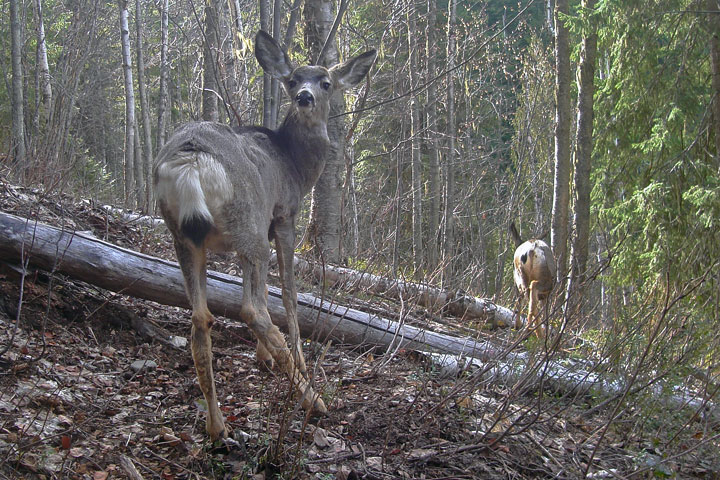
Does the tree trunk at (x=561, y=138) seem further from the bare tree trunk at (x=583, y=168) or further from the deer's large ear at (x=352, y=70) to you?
the deer's large ear at (x=352, y=70)

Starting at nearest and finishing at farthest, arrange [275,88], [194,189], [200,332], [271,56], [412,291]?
[194,189]
[200,332]
[271,56]
[275,88]
[412,291]

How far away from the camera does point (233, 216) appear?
400cm

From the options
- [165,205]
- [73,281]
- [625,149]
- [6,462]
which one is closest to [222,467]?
[6,462]

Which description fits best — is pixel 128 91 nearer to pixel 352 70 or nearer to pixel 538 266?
pixel 538 266

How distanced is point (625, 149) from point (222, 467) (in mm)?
11002

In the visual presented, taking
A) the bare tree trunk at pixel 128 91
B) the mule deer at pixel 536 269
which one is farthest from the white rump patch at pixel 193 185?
the bare tree trunk at pixel 128 91

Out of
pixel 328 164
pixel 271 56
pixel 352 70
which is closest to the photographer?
pixel 271 56

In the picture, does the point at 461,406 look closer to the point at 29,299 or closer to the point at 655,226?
the point at 29,299

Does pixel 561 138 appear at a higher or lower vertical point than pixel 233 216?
higher

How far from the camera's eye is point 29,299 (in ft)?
16.6

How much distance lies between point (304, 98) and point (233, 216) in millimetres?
1819

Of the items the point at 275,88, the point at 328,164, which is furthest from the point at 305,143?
the point at 328,164

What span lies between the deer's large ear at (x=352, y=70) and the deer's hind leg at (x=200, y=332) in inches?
114

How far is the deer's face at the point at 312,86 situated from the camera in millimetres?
5602
